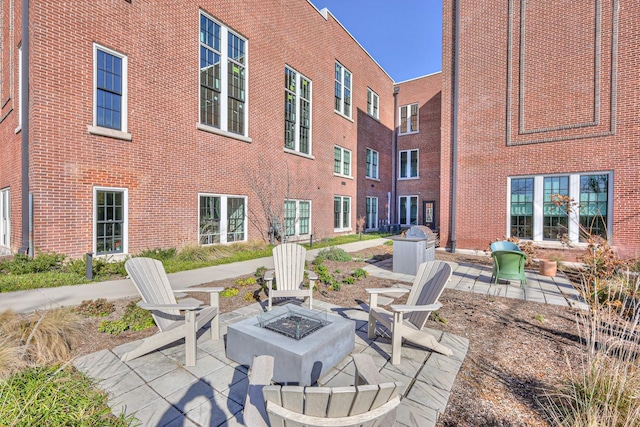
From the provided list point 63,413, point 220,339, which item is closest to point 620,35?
point 220,339

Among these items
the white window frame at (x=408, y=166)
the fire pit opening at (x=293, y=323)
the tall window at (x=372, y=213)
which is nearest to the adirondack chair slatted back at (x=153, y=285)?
the fire pit opening at (x=293, y=323)

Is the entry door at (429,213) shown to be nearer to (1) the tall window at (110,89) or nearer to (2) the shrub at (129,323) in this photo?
(1) the tall window at (110,89)

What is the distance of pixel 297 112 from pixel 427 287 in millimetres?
12762

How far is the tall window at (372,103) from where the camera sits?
2085 centimetres

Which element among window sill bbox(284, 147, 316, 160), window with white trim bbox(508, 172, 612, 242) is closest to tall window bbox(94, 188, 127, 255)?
window sill bbox(284, 147, 316, 160)

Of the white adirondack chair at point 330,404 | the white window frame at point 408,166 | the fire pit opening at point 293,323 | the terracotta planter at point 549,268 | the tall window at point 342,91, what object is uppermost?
the tall window at point 342,91

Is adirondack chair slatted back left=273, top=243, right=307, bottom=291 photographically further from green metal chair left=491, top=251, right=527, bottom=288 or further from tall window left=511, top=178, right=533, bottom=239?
tall window left=511, top=178, right=533, bottom=239

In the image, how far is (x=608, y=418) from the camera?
200 centimetres

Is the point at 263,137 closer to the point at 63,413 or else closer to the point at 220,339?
the point at 220,339

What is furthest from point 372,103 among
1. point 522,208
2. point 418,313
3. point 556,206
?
point 418,313

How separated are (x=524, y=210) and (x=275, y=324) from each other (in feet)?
33.9

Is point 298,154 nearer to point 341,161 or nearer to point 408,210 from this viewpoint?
point 341,161

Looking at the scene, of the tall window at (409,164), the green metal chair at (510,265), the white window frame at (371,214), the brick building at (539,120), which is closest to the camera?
the green metal chair at (510,265)

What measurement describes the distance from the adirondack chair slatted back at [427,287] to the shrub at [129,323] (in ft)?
11.5
